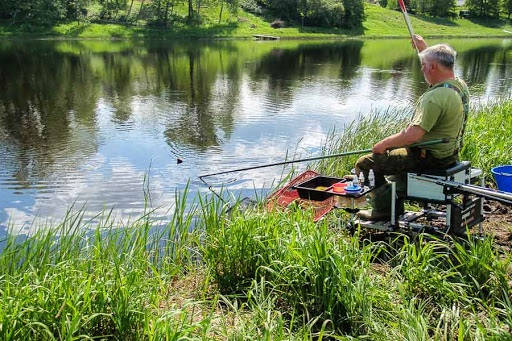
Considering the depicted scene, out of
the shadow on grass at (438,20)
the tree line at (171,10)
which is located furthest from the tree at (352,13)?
the shadow on grass at (438,20)

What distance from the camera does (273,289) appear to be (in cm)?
398

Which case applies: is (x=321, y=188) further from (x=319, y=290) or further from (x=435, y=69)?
(x=319, y=290)

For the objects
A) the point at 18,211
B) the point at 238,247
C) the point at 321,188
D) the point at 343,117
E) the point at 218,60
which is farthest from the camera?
the point at 218,60

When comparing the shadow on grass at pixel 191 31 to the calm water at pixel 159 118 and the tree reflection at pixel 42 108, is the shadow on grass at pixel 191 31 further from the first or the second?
the tree reflection at pixel 42 108

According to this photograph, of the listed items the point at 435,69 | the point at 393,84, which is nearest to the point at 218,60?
the point at 393,84

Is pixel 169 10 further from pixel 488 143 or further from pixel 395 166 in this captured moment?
pixel 395 166

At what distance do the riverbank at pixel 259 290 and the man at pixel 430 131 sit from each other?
2.21 ft

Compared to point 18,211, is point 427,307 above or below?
above

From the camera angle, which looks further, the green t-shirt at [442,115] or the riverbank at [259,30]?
the riverbank at [259,30]

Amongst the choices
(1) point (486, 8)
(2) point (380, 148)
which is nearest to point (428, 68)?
(2) point (380, 148)

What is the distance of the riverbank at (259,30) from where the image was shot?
54.1m

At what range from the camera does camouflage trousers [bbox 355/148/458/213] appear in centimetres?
506

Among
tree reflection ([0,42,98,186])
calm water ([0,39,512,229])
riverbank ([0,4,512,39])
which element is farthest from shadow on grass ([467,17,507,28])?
tree reflection ([0,42,98,186])

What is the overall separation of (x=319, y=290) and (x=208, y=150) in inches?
320
